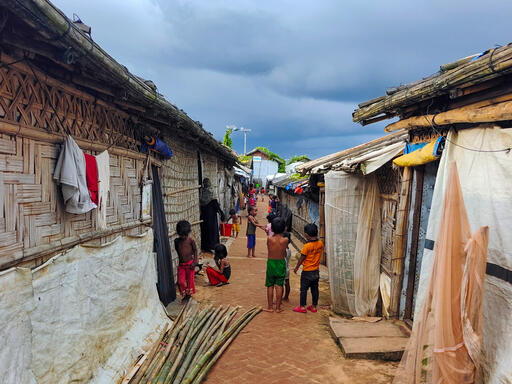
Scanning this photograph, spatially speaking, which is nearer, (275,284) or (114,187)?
(114,187)

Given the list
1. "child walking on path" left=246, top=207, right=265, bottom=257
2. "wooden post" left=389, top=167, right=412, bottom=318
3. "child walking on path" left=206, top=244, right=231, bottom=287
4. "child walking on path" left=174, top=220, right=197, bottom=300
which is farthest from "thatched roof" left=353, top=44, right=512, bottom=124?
"child walking on path" left=246, top=207, right=265, bottom=257

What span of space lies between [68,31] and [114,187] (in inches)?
109

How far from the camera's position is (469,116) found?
3873mm

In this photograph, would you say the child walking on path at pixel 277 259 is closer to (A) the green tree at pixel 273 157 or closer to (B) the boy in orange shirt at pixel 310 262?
(B) the boy in orange shirt at pixel 310 262

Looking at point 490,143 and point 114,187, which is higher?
point 490,143

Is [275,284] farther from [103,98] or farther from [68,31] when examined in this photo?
[68,31]

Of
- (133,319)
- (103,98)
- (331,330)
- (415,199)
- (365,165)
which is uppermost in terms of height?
(103,98)

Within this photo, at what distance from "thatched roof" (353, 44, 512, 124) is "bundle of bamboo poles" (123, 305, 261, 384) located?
160 inches

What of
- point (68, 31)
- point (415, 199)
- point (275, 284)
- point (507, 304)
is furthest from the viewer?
point (275, 284)

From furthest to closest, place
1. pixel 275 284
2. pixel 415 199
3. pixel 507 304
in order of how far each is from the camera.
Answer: pixel 275 284 → pixel 415 199 → pixel 507 304

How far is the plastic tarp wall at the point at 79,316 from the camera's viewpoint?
2967mm

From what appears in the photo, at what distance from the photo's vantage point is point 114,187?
5.27 m

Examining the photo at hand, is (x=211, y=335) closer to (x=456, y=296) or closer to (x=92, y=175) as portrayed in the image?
(x=92, y=175)

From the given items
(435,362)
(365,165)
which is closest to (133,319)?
(435,362)
